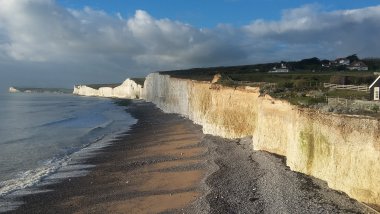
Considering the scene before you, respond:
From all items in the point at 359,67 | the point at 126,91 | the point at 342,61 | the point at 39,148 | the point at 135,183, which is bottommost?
the point at 135,183

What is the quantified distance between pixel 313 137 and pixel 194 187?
5.71 meters

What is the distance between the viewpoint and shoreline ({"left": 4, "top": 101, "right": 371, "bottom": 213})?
55.4 ft

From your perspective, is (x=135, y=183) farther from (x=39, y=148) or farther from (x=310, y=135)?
(x=39, y=148)

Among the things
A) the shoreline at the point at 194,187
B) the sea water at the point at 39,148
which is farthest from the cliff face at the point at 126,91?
the shoreline at the point at 194,187

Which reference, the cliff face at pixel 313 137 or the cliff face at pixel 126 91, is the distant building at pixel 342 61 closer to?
the cliff face at pixel 313 137

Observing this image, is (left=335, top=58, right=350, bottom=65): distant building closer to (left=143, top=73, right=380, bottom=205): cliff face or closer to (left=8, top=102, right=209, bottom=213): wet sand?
(left=143, top=73, right=380, bottom=205): cliff face

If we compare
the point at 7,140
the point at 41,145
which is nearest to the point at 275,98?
the point at 41,145

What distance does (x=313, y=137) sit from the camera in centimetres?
1916

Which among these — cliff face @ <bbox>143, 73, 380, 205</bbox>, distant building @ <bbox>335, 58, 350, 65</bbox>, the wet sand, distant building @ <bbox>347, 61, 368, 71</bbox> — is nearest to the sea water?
the wet sand

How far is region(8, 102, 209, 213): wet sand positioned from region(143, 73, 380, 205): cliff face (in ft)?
12.2

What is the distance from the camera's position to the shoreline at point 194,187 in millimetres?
16891

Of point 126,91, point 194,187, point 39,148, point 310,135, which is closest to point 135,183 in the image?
point 194,187

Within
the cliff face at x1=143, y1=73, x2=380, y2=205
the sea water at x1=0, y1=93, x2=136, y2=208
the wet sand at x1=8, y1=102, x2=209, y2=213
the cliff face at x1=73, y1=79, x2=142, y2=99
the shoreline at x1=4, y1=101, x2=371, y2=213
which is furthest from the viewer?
the cliff face at x1=73, y1=79, x2=142, y2=99

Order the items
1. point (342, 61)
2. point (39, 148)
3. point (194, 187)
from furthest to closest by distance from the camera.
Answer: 1. point (342, 61)
2. point (39, 148)
3. point (194, 187)
